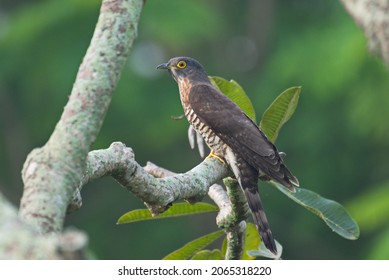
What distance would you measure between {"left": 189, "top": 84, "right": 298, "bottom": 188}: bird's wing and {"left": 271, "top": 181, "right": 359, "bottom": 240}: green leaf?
85mm

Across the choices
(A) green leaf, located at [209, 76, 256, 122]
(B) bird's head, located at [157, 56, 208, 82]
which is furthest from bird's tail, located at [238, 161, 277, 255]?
(B) bird's head, located at [157, 56, 208, 82]

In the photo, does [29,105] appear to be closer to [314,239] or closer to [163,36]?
[163,36]

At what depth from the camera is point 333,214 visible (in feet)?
12.7

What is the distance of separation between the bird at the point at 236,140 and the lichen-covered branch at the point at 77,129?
1.69 m

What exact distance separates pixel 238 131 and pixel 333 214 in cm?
81

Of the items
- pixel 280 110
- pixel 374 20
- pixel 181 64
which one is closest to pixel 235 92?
pixel 280 110

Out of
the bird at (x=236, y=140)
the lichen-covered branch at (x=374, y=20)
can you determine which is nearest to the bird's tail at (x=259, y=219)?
the bird at (x=236, y=140)

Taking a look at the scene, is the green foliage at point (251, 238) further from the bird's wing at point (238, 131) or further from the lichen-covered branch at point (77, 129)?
the lichen-covered branch at point (77, 129)

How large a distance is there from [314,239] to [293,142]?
5.14 ft

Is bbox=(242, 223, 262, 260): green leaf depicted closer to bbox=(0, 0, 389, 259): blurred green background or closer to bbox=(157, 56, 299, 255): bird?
bbox=(157, 56, 299, 255): bird

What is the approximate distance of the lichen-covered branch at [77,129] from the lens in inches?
75.9

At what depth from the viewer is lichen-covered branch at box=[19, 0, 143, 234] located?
1.93 metres

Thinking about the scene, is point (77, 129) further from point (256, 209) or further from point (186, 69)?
point (186, 69)

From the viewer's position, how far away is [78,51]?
14570 millimetres
